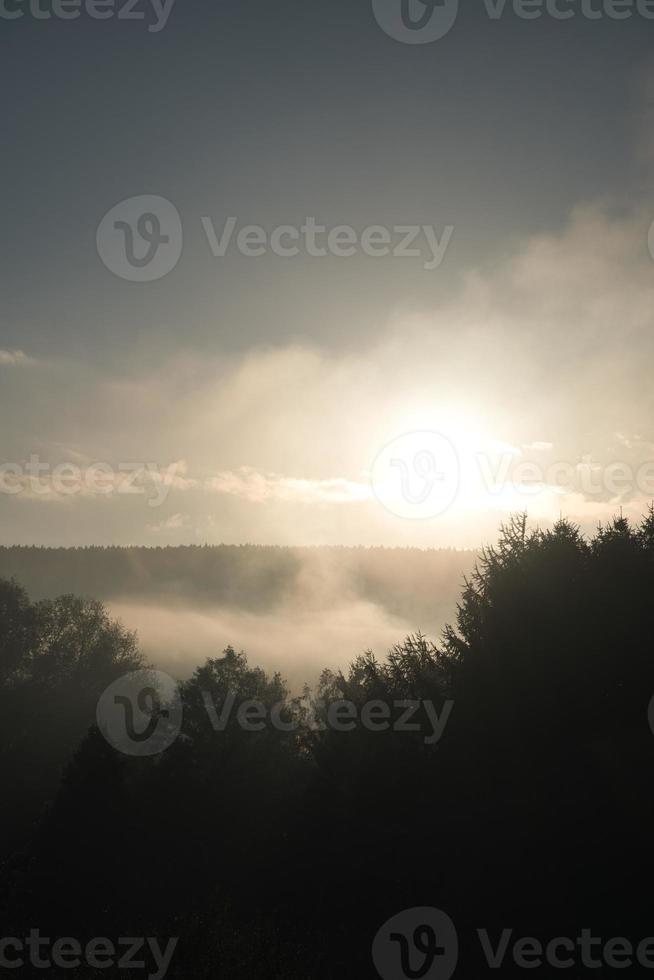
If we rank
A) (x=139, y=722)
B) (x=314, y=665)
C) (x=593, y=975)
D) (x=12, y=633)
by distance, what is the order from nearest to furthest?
1. (x=593, y=975)
2. (x=139, y=722)
3. (x=12, y=633)
4. (x=314, y=665)

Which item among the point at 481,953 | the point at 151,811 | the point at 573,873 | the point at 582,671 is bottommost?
the point at 151,811

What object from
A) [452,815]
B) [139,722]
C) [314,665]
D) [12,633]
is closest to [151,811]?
[139,722]

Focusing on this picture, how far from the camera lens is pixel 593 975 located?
41.4 ft

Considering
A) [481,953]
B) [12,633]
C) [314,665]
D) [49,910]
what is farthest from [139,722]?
[314,665]

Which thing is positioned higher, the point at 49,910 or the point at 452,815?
Answer: the point at 452,815

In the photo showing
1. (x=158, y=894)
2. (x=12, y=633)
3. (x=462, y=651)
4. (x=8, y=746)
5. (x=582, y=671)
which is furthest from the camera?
(x=12, y=633)

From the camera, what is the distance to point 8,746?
55469mm

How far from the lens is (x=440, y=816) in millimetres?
19375

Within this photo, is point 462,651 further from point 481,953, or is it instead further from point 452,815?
point 481,953

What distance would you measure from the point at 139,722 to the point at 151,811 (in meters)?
16.9

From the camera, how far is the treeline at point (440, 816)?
15.3 metres

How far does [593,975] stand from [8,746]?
60.2 metres

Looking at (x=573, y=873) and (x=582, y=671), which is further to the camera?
(x=582, y=671)

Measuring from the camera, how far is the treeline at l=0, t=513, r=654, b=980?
1527 centimetres
